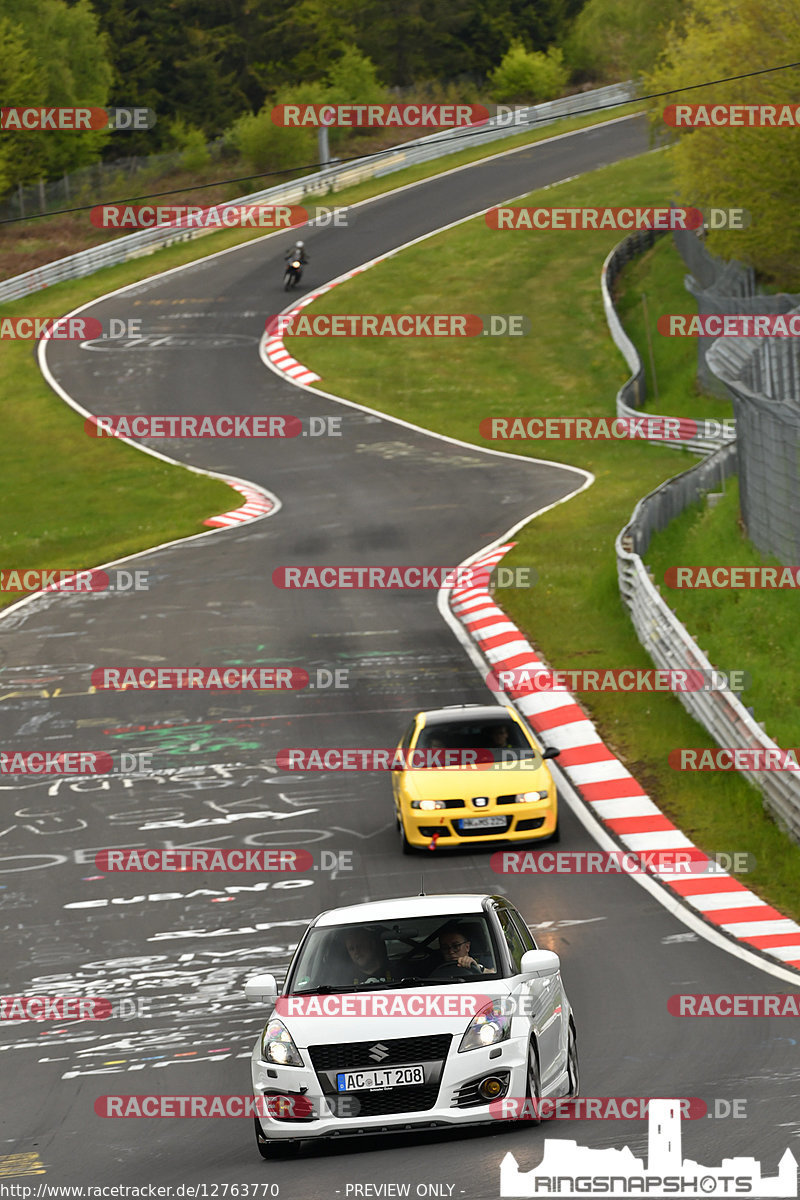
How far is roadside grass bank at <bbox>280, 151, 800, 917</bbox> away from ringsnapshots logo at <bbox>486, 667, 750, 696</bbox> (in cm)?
30

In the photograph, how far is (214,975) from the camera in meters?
14.0

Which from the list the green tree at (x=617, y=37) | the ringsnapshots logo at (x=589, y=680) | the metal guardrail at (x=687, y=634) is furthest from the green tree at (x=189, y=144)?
the ringsnapshots logo at (x=589, y=680)

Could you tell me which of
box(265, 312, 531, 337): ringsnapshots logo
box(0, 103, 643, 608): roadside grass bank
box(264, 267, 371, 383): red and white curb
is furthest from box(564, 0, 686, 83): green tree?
box(0, 103, 643, 608): roadside grass bank

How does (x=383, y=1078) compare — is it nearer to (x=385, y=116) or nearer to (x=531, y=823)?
(x=531, y=823)

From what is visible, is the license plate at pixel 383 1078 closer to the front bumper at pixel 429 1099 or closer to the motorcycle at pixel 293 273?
the front bumper at pixel 429 1099

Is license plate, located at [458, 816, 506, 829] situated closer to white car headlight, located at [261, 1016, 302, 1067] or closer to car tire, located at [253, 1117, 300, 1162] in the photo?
white car headlight, located at [261, 1016, 302, 1067]

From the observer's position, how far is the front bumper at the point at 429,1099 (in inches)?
353

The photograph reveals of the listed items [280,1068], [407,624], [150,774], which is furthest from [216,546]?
[280,1068]

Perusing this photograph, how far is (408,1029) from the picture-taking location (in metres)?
9.13

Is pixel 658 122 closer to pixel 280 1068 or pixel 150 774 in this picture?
pixel 150 774

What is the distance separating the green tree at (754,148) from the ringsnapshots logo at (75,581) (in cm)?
2098

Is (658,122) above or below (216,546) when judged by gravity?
above

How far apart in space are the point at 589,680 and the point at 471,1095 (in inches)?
606

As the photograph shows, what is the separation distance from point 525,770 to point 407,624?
428 inches
